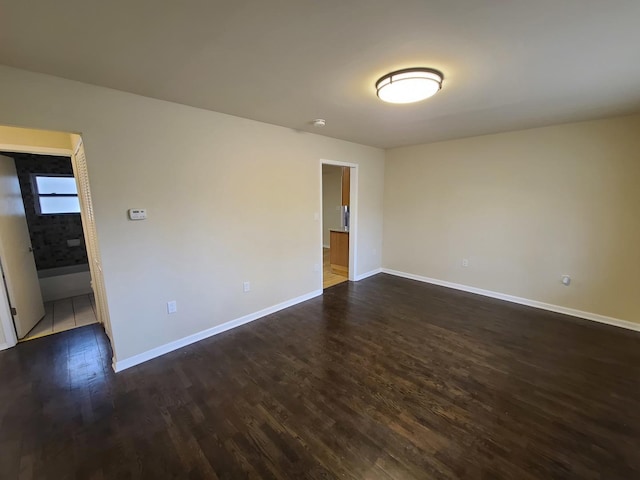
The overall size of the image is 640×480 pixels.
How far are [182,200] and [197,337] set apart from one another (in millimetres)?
1489

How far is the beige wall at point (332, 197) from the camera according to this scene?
750 centimetres

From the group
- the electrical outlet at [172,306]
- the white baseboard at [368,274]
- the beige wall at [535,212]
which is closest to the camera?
the electrical outlet at [172,306]

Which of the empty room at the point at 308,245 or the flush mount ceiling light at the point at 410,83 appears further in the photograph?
the flush mount ceiling light at the point at 410,83

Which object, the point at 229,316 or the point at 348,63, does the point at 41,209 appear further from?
the point at 348,63

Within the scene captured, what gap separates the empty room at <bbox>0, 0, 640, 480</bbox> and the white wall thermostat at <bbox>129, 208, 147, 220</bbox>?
5 cm

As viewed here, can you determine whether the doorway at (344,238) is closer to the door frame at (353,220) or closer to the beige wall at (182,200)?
the door frame at (353,220)

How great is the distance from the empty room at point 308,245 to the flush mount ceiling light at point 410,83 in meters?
0.01

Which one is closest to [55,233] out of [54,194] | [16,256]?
[54,194]

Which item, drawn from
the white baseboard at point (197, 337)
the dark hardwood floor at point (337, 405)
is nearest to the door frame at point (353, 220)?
the white baseboard at point (197, 337)

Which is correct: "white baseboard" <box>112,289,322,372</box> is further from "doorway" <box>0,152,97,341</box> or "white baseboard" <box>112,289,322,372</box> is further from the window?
the window

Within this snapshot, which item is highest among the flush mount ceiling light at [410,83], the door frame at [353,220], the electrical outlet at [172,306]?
the flush mount ceiling light at [410,83]

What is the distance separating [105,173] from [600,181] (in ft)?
17.0

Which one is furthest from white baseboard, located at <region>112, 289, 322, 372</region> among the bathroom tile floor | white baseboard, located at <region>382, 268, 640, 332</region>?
white baseboard, located at <region>382, 268, 640, 332</region>

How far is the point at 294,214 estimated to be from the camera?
3.71 metres
